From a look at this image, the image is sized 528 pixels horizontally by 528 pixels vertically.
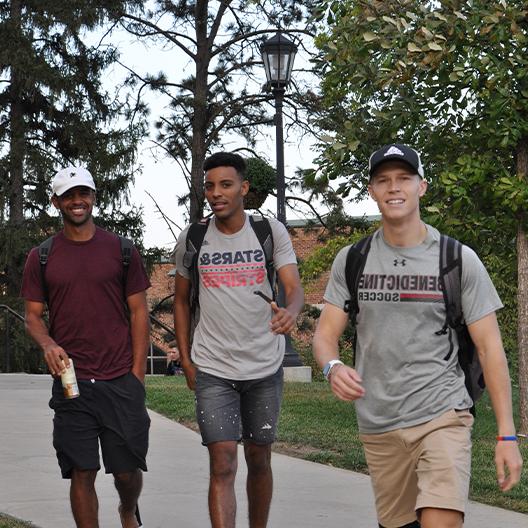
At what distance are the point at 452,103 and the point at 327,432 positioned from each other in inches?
130

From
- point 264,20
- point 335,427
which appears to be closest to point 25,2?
point 264,20

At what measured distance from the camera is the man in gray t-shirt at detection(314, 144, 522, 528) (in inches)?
171

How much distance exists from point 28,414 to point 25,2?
20.0 metres

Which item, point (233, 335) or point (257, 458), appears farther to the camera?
point (257, 458)

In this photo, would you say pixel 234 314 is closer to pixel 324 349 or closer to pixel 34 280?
pixel 34 280

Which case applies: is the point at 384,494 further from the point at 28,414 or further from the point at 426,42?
the point at 28,414

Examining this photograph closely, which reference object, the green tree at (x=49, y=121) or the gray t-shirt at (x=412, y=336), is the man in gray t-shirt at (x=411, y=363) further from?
the green tree at (x=49, y=121)

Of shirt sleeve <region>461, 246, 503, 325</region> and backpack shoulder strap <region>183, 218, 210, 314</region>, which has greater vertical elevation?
backpack shoulder strap <region>183, 218, 210, 314</region>

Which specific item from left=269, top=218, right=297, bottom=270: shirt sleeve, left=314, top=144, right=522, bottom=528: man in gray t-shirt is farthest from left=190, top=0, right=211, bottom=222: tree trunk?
left=314, top=144, right=522, bottom=528: man in gray t-shirt

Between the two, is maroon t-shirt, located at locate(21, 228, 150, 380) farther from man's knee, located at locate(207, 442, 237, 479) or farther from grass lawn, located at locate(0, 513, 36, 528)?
grass lawn, located at locate(0, 513, 36, 528)

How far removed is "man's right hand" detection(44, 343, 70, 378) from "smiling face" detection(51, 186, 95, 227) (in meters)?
0.64

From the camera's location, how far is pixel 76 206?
5.93 m

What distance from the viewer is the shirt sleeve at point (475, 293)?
437cm

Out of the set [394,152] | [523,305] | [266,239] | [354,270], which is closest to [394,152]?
[394,152]
